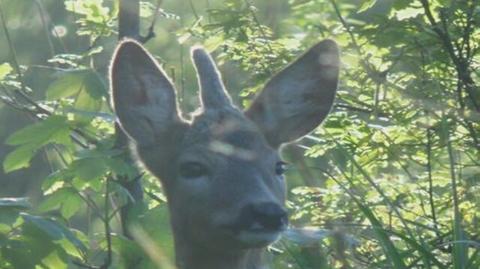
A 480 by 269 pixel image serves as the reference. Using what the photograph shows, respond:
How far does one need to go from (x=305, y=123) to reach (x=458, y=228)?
214 cm

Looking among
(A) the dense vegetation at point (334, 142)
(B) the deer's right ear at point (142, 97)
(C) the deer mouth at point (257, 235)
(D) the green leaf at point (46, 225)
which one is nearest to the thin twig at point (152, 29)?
(A) the dense vegetation at point (334, 142)

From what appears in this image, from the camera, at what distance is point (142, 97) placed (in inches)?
324

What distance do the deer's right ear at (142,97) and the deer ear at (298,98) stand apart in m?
0.43

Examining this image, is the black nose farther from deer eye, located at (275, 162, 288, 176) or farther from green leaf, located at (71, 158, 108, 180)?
green leaf, located at (71, 158, 108, 180)

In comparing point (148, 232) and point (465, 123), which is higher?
point (465, 123)

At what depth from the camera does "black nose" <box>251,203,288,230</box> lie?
6.89 m

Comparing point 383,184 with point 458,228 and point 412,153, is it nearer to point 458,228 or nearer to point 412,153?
point 412,153

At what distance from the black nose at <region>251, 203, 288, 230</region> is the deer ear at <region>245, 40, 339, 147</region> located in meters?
1.02

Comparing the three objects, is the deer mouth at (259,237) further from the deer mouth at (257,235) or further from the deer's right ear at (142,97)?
the deer's right ear at (142,97)

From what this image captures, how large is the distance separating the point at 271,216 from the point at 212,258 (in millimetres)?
685

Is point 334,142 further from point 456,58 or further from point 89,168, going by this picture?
point 89,168

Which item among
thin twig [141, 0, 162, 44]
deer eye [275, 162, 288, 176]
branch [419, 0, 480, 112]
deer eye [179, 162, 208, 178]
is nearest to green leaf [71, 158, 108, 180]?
deer eye [179, 162, 208, 178]

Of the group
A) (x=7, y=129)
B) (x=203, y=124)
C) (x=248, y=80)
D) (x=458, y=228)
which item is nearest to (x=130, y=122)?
(x=203, y=124)

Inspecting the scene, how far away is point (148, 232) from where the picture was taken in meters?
7.92
